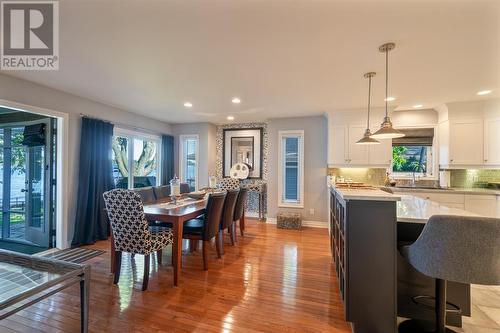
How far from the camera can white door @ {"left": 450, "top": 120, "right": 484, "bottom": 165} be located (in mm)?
4027

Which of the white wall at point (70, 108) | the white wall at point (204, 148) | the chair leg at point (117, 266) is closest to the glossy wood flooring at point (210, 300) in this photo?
the chair leg at point (117, 266)

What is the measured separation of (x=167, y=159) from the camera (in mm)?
6043

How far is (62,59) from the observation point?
8.43ft

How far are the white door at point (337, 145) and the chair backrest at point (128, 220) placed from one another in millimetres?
3750

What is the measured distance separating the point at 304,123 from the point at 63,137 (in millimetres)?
4595

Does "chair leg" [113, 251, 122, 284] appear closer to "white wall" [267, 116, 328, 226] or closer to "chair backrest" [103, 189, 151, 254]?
"chair backrest" [103, 189, 151, 254]

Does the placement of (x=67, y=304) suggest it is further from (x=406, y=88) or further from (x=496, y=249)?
(x=406, y=88)

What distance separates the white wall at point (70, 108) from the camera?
3070mm

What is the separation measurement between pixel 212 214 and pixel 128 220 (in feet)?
3.23

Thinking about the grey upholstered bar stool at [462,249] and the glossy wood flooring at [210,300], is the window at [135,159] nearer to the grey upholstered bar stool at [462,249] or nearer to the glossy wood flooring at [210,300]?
the glossy wood flooring at [210,300]

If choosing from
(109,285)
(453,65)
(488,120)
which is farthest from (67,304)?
(488,120)

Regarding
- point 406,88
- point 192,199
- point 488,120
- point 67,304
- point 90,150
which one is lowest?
point 67,304

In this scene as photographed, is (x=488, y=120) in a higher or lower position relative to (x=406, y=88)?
lower

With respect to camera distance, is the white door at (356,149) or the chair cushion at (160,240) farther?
the white door at (356,149)
